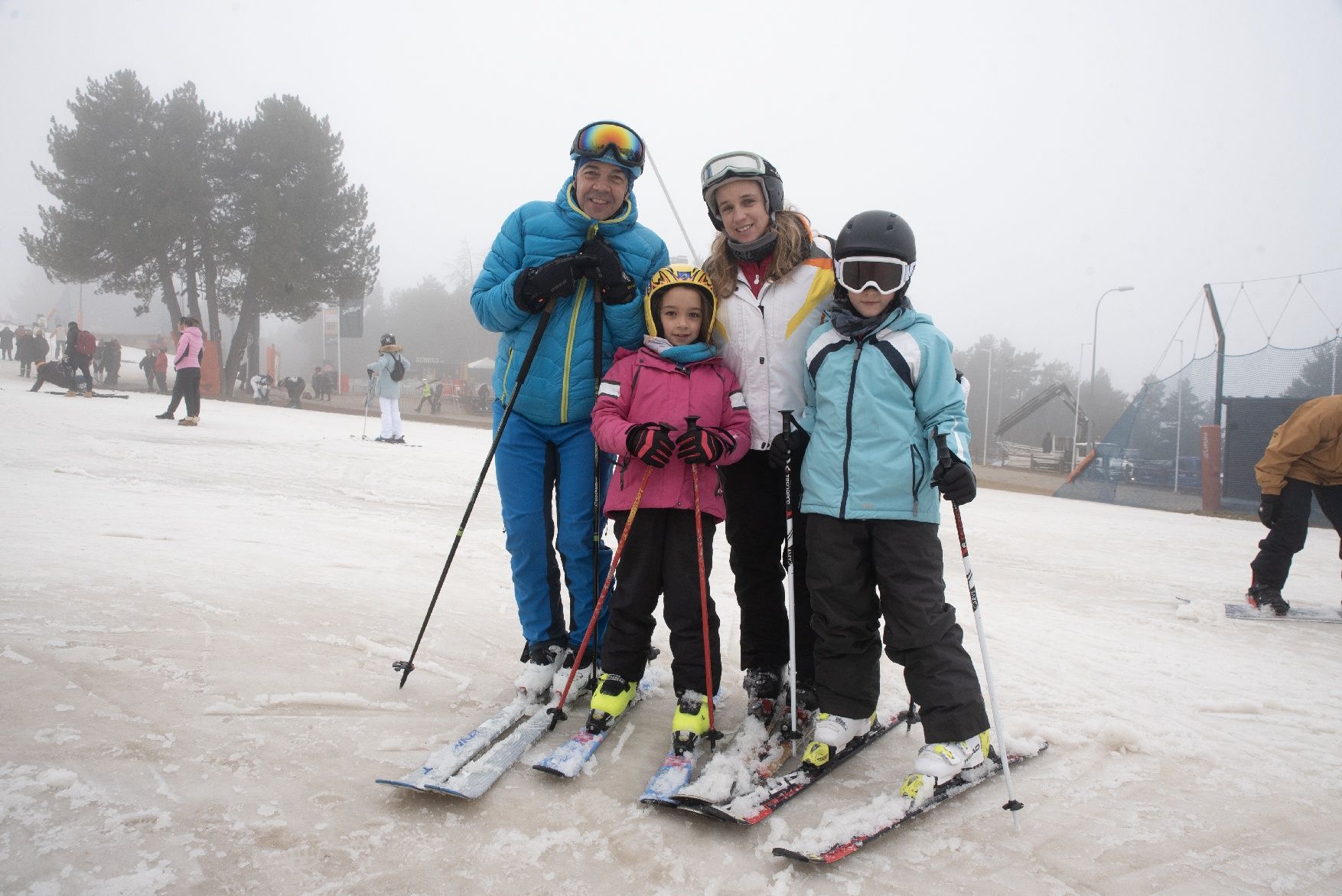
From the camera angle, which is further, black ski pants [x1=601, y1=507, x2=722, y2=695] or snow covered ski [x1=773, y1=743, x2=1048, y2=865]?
black ski pants [x1=601, y1=507, x2=722, y2=695]

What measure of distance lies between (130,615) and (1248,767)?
4474 millimetres

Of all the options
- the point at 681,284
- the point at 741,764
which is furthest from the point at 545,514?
the point at 741,764

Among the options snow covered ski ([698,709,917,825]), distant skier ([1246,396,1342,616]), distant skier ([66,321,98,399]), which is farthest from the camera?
distant skier ([66,321,98,399])

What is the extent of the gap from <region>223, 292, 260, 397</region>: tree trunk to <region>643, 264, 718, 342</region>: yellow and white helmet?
31477 mm

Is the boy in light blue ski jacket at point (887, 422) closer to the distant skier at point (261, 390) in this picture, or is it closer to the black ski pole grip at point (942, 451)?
the black ski pole grip at point (942, 451)

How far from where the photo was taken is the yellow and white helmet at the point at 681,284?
2822 millimetres

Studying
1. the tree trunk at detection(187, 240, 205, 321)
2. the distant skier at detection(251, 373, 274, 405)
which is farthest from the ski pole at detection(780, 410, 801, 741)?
the tree trunk at detection(187, 240, 205, 321)

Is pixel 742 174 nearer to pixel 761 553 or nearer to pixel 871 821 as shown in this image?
pixel 761 553

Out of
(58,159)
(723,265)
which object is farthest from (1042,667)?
(58,159)

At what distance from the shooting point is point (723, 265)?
2.98 metres

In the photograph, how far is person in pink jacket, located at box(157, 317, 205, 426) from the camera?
12.0m

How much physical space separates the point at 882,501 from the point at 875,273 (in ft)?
2.63

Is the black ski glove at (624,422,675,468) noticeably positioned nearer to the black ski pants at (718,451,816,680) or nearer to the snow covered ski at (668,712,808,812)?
the black ski pants at (718,451,816,680)

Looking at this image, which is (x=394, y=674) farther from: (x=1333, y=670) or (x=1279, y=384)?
(x=1279, y=384)
